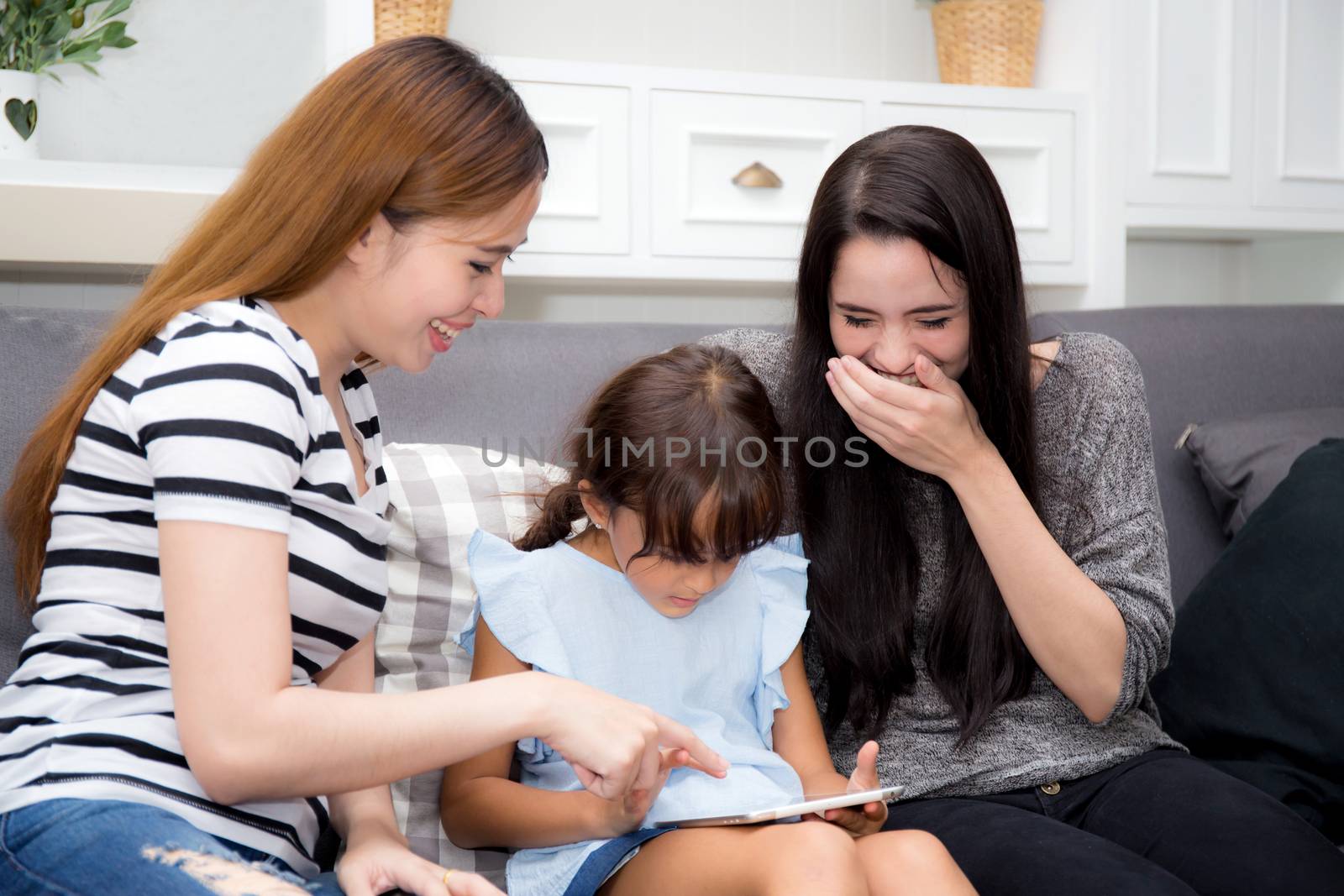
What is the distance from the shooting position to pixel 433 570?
141 cm

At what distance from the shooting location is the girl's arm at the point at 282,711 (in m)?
0.84

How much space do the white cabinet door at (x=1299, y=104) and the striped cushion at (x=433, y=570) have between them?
5.84 ft

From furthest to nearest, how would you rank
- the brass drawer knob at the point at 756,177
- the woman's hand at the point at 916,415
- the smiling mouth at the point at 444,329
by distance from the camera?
1. the brass drawer knob at the point at 756,177
2. the woman's hand at the point at 916,415
3. the smiling mouth at the point at 444,329

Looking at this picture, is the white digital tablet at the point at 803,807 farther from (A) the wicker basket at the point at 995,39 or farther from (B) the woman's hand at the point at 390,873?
(A) the wicker basket at the point at 995,39

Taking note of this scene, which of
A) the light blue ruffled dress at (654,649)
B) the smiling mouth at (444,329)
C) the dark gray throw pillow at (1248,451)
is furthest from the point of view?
the dark gray throw pillow at (1248,451)

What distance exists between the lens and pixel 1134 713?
1417 mm

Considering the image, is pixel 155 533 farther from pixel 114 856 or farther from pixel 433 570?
pixel 433 570

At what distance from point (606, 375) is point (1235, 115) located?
151 cm

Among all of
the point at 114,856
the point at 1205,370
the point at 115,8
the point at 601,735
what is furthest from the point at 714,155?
the point at 114,856

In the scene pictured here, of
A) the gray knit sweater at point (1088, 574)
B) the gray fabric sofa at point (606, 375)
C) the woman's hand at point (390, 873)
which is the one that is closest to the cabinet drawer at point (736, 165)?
the gray fabric sofa at point (606, 375)

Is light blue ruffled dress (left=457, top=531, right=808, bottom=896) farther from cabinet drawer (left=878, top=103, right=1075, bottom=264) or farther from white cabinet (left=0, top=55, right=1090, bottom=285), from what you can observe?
cabinet drawer (left=878, top=103, right=1075, bottom=264)

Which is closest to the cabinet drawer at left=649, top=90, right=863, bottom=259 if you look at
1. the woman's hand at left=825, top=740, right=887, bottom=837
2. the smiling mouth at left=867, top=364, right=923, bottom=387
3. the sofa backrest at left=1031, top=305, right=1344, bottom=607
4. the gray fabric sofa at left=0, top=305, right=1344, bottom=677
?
the gray fabric sofa at left=0, top=305, right=1344, bottom=677

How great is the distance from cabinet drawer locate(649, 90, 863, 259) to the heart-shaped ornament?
961 millimetres

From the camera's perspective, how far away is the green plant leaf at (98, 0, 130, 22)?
6.33 ft
